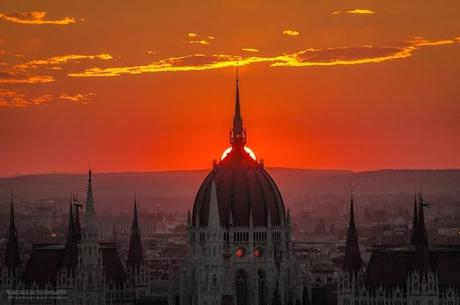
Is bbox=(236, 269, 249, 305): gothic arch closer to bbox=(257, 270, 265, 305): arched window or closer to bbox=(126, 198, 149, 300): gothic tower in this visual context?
bbox=(257, 270, 265, 305): arched window

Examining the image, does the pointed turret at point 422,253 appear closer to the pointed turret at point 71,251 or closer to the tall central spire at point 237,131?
the tall central spire at point 237,131

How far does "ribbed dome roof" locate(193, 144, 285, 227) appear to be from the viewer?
102m

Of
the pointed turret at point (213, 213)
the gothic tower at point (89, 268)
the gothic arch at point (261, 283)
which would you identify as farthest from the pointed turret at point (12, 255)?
the gothic arch at point (261, 283)

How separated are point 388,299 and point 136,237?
20.6 metres

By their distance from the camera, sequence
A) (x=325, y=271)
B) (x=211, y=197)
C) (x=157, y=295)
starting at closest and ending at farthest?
(x=211, y=197) → (x=157, y=295) → (x=325, y=271)

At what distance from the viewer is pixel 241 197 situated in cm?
10225

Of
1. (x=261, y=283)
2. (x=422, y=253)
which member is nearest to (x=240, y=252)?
(x=261, y=283)

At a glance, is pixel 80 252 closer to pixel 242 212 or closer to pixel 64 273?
pixel 64 273

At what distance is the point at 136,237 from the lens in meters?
105

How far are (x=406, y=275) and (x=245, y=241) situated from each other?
13632 millimetres

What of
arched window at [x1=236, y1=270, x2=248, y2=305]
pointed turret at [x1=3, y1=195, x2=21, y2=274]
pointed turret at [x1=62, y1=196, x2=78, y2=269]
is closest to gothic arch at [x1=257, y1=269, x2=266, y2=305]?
arched window at [x1=236, y1=270, x2=248, y2=305]

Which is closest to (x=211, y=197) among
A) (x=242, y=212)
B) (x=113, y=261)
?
(x=242, y=212)

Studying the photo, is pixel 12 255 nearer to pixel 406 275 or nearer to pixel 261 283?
pixel 261 283

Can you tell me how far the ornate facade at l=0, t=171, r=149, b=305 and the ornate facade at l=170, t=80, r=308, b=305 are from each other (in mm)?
3654
